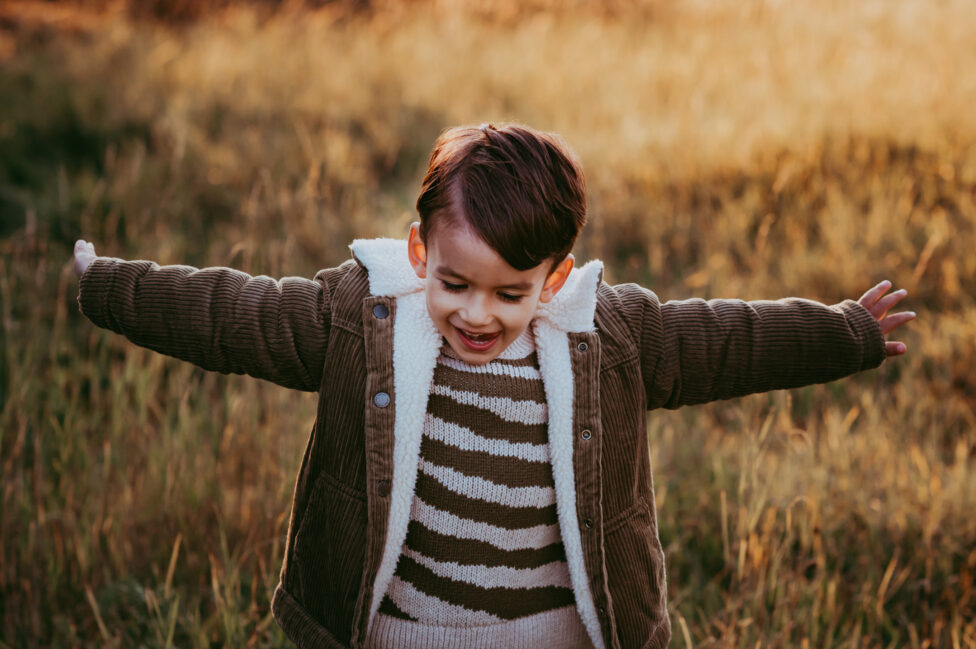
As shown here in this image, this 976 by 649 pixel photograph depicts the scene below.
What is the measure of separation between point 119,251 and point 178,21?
191 inches

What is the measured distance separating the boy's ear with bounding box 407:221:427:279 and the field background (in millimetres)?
1055

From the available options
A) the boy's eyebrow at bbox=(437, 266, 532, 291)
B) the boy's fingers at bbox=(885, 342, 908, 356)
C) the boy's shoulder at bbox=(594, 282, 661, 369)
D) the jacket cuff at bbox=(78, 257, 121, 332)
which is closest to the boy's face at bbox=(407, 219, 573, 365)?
the boy's eyebrow at bbox=(437, 266, 532, 291)

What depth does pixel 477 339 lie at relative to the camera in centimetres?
176

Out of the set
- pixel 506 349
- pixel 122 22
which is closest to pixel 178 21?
pixel 122 22

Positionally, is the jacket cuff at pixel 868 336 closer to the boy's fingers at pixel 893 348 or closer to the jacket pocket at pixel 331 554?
the boy's fingers at pixel 893 348

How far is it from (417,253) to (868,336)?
3.33 feet

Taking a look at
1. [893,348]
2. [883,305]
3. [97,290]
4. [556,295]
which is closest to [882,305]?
[883,305]

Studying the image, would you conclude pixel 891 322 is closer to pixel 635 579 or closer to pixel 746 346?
pixel 746 346

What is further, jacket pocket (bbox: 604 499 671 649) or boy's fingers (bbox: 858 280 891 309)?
boy's fingers (bbox: 858 280 891 309)

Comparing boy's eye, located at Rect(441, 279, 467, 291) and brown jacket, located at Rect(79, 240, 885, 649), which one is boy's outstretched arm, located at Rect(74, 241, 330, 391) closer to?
brown jacket, located at Rect(79, 240, 885, 649)

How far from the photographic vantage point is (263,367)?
6.14 ft

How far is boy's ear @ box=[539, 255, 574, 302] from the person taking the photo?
183 centimetres

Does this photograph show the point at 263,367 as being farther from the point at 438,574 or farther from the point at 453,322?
the point at 438,574

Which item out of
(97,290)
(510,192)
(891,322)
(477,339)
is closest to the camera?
(510,192)
